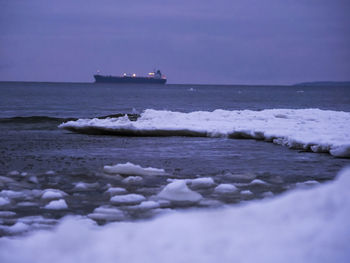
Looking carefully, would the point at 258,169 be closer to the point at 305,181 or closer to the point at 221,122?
the point at 305,181

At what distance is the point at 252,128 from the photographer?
35.4 ft

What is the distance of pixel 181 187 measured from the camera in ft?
16.1

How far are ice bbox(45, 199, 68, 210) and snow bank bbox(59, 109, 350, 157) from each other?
4.90m

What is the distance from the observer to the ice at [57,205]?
4578mm

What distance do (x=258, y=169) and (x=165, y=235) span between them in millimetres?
3619

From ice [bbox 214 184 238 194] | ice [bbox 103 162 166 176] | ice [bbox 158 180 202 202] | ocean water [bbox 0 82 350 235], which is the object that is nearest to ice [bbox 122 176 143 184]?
ocean water [bbox 0 82 350 235]

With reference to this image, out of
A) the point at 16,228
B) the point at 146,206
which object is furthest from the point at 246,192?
the point at 16,228

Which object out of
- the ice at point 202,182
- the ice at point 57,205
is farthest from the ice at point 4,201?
the ice at point 202,182

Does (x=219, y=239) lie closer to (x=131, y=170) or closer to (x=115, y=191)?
(x=115, y=191)

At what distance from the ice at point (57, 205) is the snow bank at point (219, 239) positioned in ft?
2.69

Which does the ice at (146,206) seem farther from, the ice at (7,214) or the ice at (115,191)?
the ice at (7,214)

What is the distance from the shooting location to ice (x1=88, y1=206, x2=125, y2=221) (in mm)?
4227

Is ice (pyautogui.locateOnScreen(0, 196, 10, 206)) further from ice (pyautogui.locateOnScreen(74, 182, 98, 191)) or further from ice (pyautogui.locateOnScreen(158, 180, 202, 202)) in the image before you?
ice (pyautogui.locateOnScreen(158, 180, 202, 202))

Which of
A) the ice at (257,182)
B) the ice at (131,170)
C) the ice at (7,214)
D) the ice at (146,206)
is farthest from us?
the ice at (131,170)
